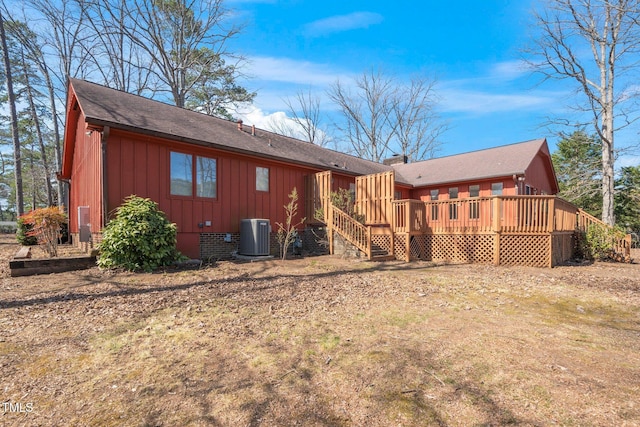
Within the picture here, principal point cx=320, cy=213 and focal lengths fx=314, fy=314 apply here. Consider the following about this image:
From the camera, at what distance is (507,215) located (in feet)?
29.8

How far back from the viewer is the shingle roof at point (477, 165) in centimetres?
1538

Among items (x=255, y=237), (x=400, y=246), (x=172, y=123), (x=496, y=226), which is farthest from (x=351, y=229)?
(x=172, y=123)

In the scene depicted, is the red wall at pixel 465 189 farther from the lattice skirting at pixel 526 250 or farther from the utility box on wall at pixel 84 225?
the utility box on wall at pixel 84 225

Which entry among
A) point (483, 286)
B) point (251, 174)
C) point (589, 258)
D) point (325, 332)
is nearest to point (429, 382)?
point (325, 332)

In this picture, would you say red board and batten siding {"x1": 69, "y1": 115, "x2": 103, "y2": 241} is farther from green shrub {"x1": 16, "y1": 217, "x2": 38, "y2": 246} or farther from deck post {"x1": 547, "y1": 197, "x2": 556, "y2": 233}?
deck post {"x1": 547, "y1": 197, "x2": 556, "y2": 233}

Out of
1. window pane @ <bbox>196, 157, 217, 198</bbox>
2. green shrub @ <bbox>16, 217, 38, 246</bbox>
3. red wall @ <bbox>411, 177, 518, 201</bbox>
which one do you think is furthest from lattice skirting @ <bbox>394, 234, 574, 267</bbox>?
green shrub @ <bbox>16, 217, 38, 246</bbox>

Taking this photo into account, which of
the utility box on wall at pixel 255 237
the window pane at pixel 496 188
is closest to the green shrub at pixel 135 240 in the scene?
the utility box on wall at pixel 255 237

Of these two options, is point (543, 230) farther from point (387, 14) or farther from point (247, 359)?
point (387, 14)

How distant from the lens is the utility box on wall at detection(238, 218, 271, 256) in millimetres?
9172

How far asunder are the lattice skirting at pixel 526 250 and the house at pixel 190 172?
11.3ft

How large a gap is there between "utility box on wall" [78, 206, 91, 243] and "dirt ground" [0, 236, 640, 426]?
3.44 m

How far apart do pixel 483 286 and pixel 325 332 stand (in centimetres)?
400

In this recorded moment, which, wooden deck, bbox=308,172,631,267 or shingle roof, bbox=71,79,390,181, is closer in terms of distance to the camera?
shingle roof, bbox=71,79,390,181

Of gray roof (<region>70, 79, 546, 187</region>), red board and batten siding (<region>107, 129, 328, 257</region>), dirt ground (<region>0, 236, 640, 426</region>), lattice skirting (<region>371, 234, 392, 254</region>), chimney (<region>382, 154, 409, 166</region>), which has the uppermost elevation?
chimney (<region>382, 154, 409, 166</region>)
